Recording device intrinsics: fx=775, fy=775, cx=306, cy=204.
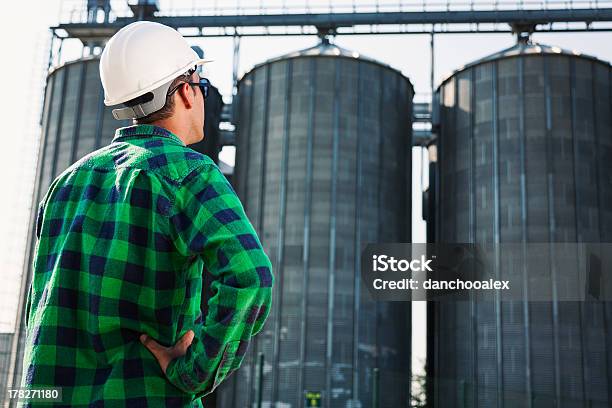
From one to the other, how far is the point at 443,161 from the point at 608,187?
20.5 feet

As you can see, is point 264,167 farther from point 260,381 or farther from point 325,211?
point 260,381

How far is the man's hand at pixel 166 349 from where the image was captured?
173 centimetres

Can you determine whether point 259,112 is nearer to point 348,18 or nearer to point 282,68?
point 282,68

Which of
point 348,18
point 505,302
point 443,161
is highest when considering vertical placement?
point 348,18

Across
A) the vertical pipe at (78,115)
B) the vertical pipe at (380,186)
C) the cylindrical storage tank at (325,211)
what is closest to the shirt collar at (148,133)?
the cylindrical storage tank at (325,211)

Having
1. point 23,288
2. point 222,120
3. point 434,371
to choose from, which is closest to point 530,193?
point 434,371

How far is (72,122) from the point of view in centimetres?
3117

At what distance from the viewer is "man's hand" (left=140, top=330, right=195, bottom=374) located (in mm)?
1734

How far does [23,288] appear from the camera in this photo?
30312mm

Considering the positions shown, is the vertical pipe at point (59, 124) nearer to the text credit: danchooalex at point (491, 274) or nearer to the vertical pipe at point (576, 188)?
the text credit: danchooalex at point (491, 274)

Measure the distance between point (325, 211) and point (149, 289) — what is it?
2661cm

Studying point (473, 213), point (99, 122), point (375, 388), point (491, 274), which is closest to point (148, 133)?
point (375, 388)

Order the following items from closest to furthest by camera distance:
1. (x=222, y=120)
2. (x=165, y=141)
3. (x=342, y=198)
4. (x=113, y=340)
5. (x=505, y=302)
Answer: (x=113, y=340) < (x=165, y=141) < (x=505, y=302) < (x=342, y=198) < (x=222, y=120)

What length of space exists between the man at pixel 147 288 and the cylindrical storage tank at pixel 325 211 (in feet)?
79.5
